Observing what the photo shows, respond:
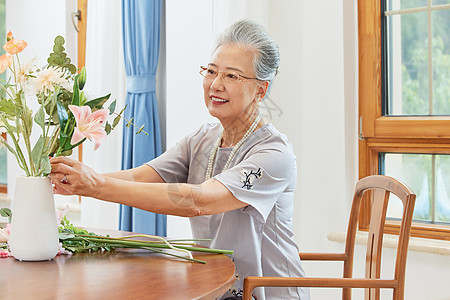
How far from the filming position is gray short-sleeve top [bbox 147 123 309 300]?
5.65 ft

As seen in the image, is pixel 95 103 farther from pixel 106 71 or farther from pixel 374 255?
pixel 106 71

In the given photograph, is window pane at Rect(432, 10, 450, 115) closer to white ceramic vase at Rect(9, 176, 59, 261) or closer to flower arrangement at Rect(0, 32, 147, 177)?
flower arrangement at Rect(0, 32, 147, 177)

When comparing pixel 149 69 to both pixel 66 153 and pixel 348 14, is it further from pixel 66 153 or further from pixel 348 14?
pixel 66 153

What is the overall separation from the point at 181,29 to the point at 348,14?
2.88ft

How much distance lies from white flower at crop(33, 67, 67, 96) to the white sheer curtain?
1978 millimetres

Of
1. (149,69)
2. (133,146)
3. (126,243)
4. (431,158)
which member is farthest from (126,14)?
(126,243)

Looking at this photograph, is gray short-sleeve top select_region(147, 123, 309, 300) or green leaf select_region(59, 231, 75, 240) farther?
gray short-sleeve top select_region(147, 123, 309, 300)

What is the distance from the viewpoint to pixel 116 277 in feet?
4.31

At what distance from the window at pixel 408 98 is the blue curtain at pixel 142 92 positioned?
3.70 feet

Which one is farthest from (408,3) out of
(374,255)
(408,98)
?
(374,255)

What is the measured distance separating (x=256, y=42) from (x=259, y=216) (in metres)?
0.55

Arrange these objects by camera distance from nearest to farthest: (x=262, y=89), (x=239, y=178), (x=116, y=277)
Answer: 1. (x=116, y=277)
2. (x=239, y=178)
3. (x=262, y=89)

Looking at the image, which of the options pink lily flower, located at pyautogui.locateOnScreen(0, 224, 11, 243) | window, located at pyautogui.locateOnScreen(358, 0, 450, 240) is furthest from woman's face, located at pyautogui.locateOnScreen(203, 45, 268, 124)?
window, located at pyautogui.locateOnScreen(358, 0, 450, 240)

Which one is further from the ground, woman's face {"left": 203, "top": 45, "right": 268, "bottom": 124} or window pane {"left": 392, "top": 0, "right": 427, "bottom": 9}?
window pane {"left": 392, "top": 0, "right": 427, "bottom": 9}
